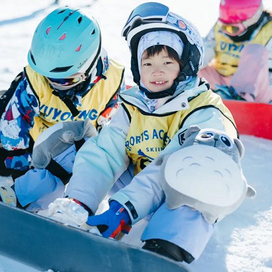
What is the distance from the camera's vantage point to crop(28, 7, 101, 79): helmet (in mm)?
1992

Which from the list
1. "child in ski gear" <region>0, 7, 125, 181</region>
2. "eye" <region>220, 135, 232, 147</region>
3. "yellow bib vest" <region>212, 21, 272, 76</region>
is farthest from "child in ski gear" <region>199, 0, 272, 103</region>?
"eye" <region>220, 135, 232, 147</region>

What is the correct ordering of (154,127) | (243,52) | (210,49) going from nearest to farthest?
(154,127)
(243,52)
(210,49)

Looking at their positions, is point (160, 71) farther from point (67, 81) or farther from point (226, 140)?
point (67, 81)

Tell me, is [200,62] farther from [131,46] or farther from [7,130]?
[7,130]

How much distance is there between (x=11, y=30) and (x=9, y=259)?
13.3 ft

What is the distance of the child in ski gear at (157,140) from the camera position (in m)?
1.40

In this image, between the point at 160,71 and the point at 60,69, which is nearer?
the point at 160,71

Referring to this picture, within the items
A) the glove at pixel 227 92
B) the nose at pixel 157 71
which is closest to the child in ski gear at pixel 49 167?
the nose at pixel 157 71

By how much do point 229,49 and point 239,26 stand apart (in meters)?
0.18

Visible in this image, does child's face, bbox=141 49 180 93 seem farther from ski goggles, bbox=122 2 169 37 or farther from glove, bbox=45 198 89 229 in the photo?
glove, bbox=45 198 89 229

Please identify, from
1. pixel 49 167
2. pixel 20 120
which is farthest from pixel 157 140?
pixel 20 120

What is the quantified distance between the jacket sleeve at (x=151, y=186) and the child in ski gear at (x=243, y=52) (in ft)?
5.56

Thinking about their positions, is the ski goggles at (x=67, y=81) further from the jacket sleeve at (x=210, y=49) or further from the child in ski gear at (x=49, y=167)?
the jacket sleeve at (x=210, y=49)

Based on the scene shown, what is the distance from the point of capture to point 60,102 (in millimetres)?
2254
